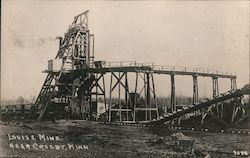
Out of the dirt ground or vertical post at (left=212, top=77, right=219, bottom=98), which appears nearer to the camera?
the dirt ground

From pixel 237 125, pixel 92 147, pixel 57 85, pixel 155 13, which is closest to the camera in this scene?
pixel 92 147

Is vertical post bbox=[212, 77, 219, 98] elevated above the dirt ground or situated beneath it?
elevated above

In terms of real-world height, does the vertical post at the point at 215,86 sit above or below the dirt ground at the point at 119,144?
above

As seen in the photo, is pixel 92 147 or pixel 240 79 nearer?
pixel 92 147

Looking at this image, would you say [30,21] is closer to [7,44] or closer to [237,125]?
[7,44]

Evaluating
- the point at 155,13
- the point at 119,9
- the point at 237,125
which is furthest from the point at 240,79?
the point at 119,9

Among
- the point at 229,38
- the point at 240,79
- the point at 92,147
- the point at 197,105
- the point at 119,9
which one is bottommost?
the point at 92,147

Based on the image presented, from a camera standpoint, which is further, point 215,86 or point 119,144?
point 215,86

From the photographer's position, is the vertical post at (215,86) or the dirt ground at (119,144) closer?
the dirt ground at (119,144)
